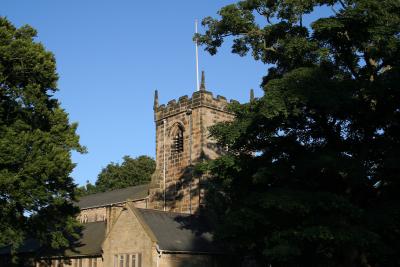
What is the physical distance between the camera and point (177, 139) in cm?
4609

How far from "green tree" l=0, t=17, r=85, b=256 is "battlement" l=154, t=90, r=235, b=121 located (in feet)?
45.8

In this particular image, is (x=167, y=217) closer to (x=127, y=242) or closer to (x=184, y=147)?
(x=127, y=242)

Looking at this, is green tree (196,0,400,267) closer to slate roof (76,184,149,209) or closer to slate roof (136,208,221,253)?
slate roof (136,208,221,253)

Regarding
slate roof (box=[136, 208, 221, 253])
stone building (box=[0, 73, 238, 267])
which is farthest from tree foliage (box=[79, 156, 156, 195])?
slate roof (box=[136, 208, 221, 253])

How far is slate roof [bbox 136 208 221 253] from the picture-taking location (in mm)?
33500

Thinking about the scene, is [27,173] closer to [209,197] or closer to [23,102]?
[23,102]

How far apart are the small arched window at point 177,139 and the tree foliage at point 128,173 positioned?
3686 centimetres

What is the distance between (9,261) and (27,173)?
18.5 meters

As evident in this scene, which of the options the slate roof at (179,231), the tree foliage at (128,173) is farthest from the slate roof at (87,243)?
the tree foliage at (128,173)

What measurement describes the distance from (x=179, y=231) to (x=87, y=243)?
848cm

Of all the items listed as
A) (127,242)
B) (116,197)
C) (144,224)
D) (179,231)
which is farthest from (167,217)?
(116,197)

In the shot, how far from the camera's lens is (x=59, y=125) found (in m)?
32.0

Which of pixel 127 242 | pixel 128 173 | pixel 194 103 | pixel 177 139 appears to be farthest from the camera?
pixel 128 173

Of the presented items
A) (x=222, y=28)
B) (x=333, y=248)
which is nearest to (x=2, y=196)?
(x=222, y=28)
